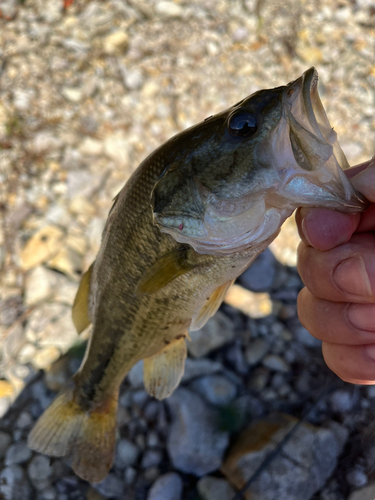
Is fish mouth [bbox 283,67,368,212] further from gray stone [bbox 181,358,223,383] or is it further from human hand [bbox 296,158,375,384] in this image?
gray stone [bbox 181,358,223,383]

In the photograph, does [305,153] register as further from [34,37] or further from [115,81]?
[34,37]

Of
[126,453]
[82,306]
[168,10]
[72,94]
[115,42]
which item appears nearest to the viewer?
[82,306]

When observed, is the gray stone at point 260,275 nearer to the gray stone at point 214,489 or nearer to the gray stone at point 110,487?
the gray stone at point 214,489

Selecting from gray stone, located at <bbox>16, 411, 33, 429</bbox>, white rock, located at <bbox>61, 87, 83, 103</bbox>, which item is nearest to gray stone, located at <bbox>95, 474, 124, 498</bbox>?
gray stone, located at <bbox>16, 411, 33, 429</bbox>

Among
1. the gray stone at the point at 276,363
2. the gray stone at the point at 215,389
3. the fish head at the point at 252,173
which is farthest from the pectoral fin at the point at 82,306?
the gray stone at the point at 276,363

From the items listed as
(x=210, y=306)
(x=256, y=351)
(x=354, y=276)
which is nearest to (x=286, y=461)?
(x=256, y=351)

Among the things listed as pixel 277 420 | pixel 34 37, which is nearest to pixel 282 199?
pixel 277 420

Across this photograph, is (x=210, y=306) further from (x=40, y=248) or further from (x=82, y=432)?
(x=40, y=248)
